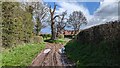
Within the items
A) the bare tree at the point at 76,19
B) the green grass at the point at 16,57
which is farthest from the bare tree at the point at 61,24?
the green grass at the point at 16,57

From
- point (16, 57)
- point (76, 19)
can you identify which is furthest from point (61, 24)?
point (16, 57)

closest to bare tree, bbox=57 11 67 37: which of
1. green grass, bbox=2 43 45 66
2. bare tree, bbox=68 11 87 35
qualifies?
bare tree, bbox=68 11 87 35

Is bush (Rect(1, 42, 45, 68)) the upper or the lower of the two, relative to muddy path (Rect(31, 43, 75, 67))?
upper

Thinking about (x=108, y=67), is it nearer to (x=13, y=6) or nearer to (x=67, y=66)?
(x=67, y=66)

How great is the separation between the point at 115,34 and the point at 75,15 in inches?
1909

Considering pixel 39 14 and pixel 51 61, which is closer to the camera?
pixel 51 61

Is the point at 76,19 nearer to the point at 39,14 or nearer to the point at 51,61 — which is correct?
the point at 39,14

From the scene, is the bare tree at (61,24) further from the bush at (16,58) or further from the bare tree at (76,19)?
the bush at (16,58)

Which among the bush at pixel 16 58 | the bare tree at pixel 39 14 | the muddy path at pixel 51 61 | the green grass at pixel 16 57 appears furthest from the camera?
the bare tree at pixel 39 14

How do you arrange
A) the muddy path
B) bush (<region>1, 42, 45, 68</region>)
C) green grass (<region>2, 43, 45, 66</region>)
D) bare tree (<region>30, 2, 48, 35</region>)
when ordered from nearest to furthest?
1. bush (<region>1, 42, 45, 68</region>)
2. green grass (<region>2, 43, 45, 66</region>)
3. the muddy path
4. bare tree (<region>30, 2, 48, 35</region>)

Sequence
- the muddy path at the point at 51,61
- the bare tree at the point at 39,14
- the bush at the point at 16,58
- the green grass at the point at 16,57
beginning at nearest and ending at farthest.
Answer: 1. the bush at the point at 16,58
2. the green grass at the point at 16,57
3. the muddy path at the point at 51,61
4. the bare tree at the point at 39,14

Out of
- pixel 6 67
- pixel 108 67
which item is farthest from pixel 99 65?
pixel 6 67

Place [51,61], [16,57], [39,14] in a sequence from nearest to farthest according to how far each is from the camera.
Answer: [51,61] < [16,57] < [39,14]

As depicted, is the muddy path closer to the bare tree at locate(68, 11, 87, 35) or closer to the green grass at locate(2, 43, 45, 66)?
the green grass at locate(2, 43, 45, 66)
